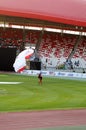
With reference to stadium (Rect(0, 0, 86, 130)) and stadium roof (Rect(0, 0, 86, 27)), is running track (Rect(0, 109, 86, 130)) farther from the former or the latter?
stadium roof (Rect(0, 0, 86, 27))

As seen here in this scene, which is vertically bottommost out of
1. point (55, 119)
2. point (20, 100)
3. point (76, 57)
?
point (76, 57)

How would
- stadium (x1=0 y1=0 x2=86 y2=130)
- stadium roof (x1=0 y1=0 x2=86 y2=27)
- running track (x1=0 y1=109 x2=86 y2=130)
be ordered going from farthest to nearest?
stadium roof (x1=0 y1=0 x2=86 y2=27), stadium (x1=0 y1=0 x2=86 y2=130), running track (x1=0 y1=109 x2=86 y2=130)

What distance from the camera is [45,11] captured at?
147 feet

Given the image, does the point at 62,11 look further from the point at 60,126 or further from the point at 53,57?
the point at 60,126

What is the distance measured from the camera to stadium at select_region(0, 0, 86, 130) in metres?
15.9

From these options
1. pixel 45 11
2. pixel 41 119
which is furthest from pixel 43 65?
pixel 41 119

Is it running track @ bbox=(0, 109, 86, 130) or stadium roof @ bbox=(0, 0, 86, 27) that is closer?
running track @ bbox=(0, 109, 86, 130)

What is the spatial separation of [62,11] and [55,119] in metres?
32.0

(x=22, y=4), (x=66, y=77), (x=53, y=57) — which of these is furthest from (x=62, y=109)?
(x=53, y=57)

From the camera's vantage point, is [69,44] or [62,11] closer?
[62,11]

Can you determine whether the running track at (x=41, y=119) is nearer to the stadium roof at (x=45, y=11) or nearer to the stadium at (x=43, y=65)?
the stadium at (x=43, y=65)

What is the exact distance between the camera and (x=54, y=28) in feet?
191

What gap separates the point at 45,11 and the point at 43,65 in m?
10.6

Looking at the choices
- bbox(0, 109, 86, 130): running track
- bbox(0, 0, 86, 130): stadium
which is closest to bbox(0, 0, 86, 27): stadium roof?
bbox(0, 0, 86, 130): stadium
